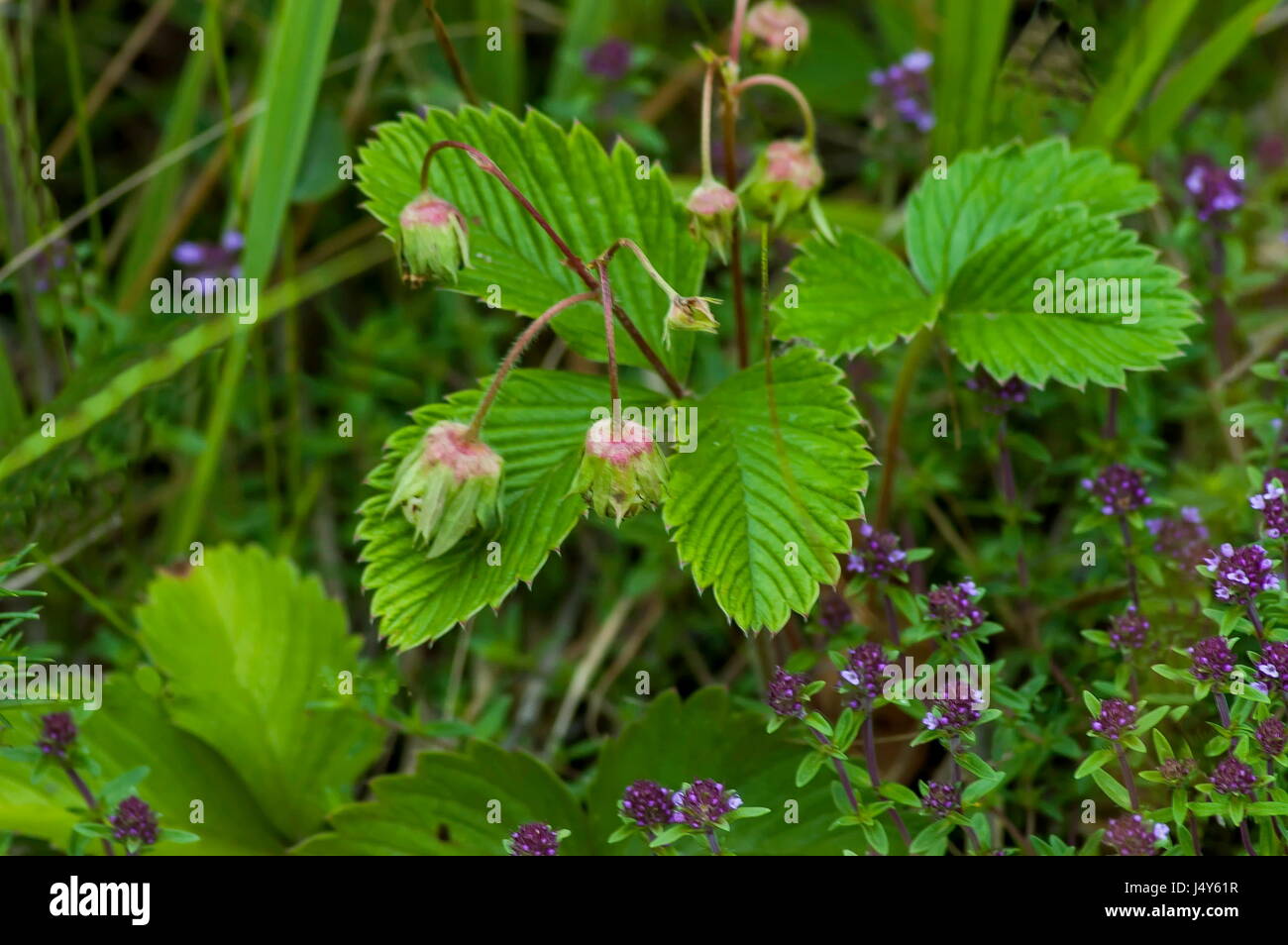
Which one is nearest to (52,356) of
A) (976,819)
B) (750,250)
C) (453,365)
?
(453,365)

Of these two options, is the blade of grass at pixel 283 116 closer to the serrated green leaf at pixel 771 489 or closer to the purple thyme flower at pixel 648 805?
the serrated green leaf at pixel 771 489

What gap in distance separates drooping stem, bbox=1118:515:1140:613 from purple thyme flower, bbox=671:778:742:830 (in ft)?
2.08

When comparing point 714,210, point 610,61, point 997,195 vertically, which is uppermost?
point 610,61

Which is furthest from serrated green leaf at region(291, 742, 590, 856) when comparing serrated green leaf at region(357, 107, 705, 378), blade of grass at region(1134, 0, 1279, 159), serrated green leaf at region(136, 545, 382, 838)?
blade of grass at region(1134, 0, 1279, 159)

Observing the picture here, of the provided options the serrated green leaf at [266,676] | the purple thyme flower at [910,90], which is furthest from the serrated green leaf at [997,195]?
the serrated green leaf at [266,676]

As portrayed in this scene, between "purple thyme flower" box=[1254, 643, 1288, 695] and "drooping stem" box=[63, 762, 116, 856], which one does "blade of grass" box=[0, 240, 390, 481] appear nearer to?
"drooping stem" box=[63, 762, 116, 856]

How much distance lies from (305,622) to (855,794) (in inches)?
35.6

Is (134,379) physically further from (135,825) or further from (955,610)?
(955,610)

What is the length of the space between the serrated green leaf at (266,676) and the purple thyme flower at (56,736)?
1.00ft

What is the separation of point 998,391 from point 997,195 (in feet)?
0.97

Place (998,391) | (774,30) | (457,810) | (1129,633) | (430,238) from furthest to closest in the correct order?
Answer: (774,30) < (998,391) < (457,810) < (1129,633) < (430,238)

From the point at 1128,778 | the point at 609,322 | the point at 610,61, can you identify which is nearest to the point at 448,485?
the point at 609,322

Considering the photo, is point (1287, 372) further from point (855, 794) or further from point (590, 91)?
point (590, 91)

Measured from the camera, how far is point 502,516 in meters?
1.52
